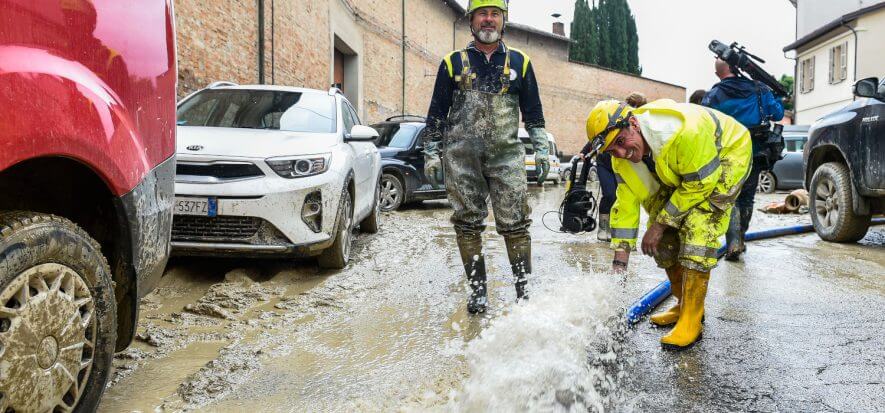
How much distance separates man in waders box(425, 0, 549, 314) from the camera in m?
4.20

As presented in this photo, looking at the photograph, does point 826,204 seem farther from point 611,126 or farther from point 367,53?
point 367,53

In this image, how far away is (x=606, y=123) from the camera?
10.6ft

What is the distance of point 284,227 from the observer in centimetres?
480

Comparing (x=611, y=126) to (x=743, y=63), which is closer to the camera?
(x=611, y=126)

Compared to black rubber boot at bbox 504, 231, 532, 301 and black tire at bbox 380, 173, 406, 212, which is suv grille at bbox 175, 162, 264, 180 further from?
black tire at bbox 380, 173, 406, 212

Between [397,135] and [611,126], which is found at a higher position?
[397,135]

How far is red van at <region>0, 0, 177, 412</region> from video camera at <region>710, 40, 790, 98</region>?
5.07m

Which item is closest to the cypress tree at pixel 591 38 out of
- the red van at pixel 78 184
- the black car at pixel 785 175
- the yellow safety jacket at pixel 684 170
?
the black car at pixel 785 175

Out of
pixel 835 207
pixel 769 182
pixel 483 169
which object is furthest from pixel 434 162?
pixel 769 182

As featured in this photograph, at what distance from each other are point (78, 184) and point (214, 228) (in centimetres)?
230

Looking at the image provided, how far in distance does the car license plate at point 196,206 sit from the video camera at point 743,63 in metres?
4.69

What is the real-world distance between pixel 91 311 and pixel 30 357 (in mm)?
314

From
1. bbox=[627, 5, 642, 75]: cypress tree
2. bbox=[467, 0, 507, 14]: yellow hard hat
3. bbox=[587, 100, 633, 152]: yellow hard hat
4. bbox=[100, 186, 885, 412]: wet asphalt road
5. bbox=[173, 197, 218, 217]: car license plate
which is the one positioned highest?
bbox=[627, 5, 642, 75]: cypress tree

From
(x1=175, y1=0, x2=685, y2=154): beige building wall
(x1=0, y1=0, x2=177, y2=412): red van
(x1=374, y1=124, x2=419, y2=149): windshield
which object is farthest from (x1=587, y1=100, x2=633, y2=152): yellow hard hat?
(x1=175, y1=0, x2=685, y2=154): beige building wall
